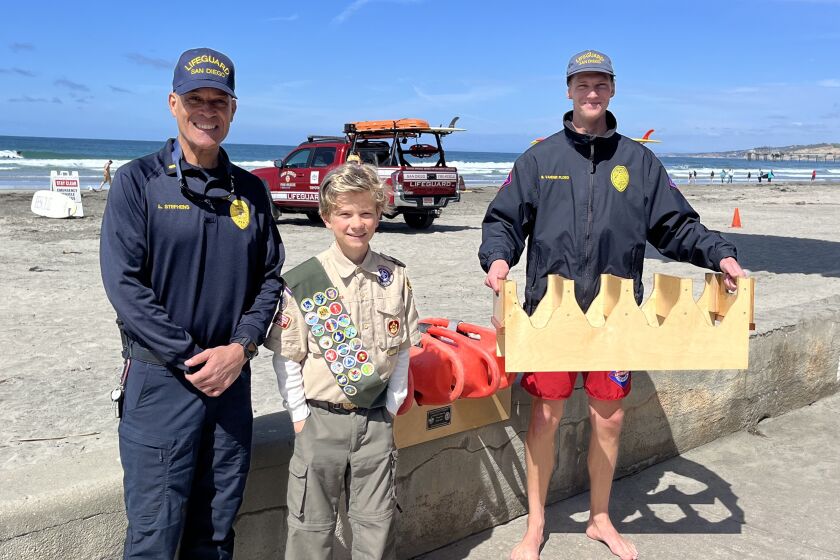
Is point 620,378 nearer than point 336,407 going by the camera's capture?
No

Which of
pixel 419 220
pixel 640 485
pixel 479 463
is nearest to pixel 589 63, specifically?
pixel 479 463

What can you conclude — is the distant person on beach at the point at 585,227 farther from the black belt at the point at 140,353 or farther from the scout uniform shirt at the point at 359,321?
the black belt at the point at 140,353

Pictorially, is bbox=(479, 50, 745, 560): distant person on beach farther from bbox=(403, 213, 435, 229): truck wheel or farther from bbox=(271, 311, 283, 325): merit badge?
bbox=(403, 213, 435, 229): truck wheel

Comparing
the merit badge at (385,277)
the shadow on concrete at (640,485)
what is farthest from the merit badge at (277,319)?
the shadow on concrete at (640,485)

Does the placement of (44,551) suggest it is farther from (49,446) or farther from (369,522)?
(49,446)

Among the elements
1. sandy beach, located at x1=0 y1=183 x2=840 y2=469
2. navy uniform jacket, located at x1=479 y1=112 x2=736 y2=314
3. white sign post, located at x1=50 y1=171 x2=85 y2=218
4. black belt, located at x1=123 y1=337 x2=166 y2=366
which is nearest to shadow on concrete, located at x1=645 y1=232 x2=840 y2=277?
sandy beach, located at x1=0 y1=183 x2=840 y2=469

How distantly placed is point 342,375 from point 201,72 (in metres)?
1.05

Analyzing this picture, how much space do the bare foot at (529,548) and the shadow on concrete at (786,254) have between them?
854 centimetres

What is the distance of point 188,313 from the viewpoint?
7.54ft

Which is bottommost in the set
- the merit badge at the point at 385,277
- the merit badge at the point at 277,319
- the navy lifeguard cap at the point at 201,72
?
the merit badge at the point at 277,319

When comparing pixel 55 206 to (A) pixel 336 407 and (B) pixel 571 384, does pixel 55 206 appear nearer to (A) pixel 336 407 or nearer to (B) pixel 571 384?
(B) pixel 571 384

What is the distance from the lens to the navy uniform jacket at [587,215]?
10.1 ft

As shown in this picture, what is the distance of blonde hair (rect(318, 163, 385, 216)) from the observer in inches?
99.8

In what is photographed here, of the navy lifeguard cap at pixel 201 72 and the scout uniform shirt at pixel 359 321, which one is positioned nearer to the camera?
the navy lifeguard cap at pixel 201 72
